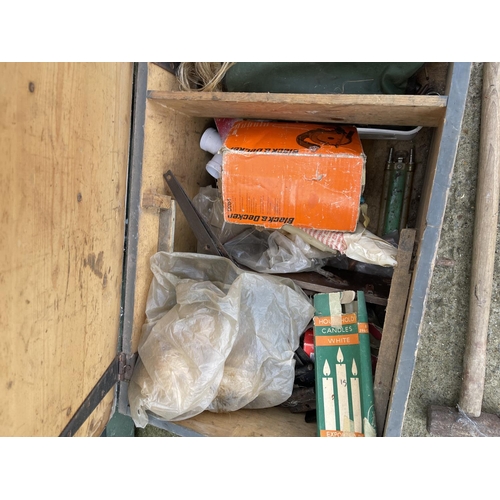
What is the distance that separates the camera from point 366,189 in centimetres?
143

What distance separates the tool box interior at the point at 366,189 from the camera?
0.85m

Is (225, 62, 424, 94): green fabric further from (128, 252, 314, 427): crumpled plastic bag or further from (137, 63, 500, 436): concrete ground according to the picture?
(128, 252, 314, 427): crumpled plastic bag

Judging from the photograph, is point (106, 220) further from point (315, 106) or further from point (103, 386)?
point (315, 106)

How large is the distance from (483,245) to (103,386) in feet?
3.69

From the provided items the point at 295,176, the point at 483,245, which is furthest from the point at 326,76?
the point at 483,245

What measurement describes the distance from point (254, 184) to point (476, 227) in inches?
25.9

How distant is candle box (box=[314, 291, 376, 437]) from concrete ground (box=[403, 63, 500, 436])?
348 millimetres

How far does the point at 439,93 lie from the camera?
0.91 m

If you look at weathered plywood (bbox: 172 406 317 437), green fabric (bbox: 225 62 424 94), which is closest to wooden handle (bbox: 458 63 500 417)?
green fabric (bbox: 225 62 424 94)

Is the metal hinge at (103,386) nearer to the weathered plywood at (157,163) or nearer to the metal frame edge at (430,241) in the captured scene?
the weathered plywood at (157,163)

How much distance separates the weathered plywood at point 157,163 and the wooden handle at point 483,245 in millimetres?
888

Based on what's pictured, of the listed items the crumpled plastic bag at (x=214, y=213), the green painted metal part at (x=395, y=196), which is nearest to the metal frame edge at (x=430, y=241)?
the green painted metal part at (x=395, y=196)

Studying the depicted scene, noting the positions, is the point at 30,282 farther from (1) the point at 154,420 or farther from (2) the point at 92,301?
(1) the point at 154,420
